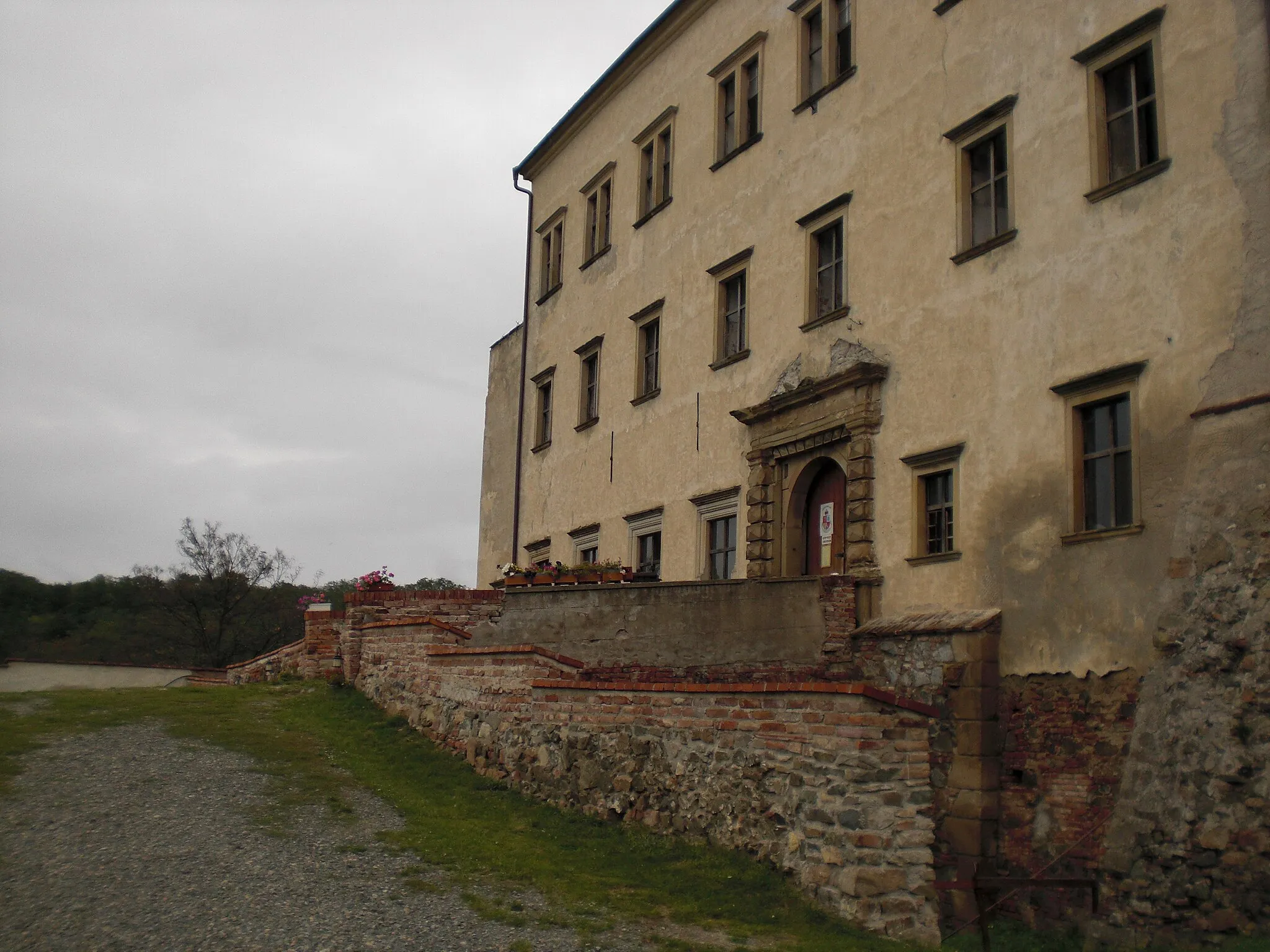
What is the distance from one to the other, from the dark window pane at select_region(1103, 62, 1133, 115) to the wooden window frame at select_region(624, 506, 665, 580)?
31.5 ft

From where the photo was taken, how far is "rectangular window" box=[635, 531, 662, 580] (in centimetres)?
1980

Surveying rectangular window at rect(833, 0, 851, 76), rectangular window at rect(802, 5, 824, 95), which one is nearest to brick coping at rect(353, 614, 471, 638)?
rectangular window at rect(802, 5, 824, 95)

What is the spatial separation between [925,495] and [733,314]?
567 centimetres

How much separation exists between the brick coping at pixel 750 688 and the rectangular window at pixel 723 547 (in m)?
5.59

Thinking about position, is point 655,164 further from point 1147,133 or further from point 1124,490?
point 1124,490

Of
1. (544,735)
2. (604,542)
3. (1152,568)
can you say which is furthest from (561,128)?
(1152,568)

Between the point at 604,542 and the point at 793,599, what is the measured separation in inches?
302

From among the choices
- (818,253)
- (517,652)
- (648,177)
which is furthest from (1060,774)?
(648,177)

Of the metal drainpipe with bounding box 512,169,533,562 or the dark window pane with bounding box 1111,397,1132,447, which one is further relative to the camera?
the metal drainpipe with bounding box 512,169,533,562

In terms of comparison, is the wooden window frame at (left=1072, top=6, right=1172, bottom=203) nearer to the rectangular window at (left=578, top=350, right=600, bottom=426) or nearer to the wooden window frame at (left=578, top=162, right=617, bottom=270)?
the wooden window frame at (left=578, top=162, right=617, bottom=270)

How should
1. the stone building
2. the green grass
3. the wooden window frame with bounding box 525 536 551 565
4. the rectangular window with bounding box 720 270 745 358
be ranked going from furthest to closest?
the wooden window frame with bounding box 525 536 551 565 → the rectangular window with bounding box 720 270 745 358 → the stone building → the green grass

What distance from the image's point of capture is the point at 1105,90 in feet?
40.4

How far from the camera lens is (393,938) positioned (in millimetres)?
7828

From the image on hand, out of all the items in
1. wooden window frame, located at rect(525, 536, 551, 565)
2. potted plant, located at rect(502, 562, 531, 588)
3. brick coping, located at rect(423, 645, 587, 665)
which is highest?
wooden window frame, located at rect(525, 536, 551, 565)
